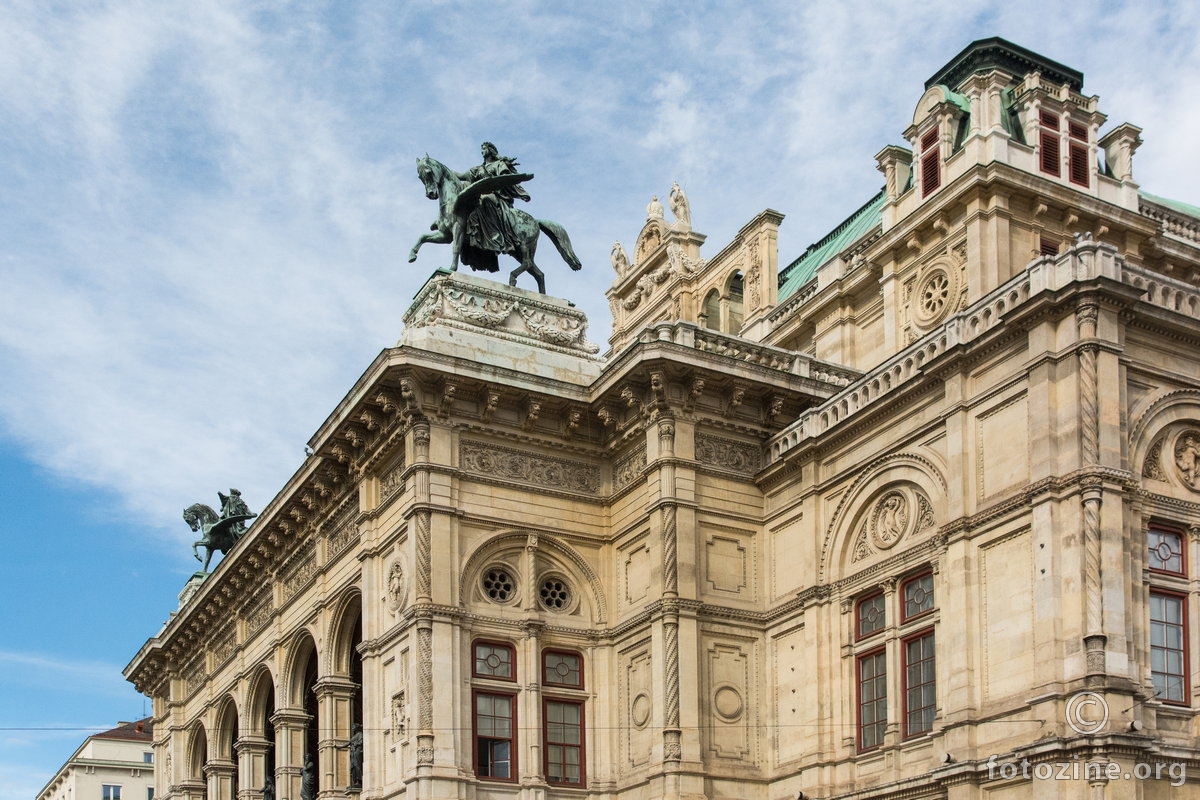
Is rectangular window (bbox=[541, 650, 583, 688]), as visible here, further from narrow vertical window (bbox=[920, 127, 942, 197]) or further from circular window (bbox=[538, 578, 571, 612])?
narrow vertical window (bbox=[920, 127, 942, 197])

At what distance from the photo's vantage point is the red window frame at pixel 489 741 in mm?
30875

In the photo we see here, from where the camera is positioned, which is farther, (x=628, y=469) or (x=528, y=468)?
(x=628, y=469)

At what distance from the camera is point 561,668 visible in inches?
1286

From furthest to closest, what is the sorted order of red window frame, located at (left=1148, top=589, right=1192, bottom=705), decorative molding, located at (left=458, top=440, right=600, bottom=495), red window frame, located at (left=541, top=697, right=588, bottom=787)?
decorative molding, located at (left=458, top=440, right=600, bottom=495) < red window frame, located at (left=541, top=697, right=588, bottom=787) < red window frame, located at (left=1148, top=589, right=1192, bottom=705)

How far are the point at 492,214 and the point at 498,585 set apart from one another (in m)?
9.21

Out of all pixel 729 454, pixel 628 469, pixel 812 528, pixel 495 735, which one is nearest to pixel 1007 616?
pixel 812 528

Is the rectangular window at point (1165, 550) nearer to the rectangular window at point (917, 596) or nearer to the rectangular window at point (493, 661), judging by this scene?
the rectangular window at point (917, 596)

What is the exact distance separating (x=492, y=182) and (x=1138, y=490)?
54.8 feet

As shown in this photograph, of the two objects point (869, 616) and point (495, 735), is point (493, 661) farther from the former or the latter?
point (869, 616)

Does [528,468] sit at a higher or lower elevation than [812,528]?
higher

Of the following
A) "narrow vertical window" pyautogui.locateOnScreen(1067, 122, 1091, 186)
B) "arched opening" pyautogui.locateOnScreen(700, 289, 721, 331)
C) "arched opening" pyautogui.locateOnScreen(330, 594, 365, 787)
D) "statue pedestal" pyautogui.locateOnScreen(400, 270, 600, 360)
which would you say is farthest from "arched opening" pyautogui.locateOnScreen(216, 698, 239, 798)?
"narrow vertical window" pyautogui.locateOnScreen(1067, 122, 1091, 186)

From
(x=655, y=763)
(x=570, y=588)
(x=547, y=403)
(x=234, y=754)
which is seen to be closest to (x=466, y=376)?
(x=547, y=403)

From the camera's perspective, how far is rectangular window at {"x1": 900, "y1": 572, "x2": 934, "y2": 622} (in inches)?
1114

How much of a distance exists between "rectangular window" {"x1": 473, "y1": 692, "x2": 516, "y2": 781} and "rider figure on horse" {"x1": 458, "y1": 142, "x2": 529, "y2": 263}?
10.4 metres
